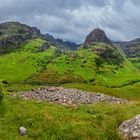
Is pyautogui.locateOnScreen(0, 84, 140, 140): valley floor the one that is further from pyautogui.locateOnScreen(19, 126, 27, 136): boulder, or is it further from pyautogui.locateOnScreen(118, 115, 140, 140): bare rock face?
pyautogui.locateOnScreen(118, 115, 140, 140): bare rock face

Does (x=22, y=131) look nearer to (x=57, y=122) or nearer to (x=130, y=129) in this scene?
(x=57, y=122)

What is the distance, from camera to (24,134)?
38469mm

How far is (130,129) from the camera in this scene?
1548 inches

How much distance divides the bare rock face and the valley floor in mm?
753

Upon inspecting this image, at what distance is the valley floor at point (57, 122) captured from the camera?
38469mm

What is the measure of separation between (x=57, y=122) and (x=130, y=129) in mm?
7720

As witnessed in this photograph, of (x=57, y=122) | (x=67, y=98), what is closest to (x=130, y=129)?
(x=57, y=122)

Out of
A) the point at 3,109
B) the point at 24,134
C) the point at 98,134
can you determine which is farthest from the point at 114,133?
the point at 3,109

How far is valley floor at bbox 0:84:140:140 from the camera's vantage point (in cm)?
3847

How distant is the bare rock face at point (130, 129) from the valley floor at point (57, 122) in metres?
0.75

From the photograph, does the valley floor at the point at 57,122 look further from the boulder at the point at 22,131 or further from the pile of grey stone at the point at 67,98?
the pile of grey stone at the point at 67,98

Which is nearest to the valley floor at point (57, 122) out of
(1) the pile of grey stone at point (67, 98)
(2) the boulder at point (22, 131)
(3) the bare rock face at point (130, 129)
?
(2) the boulder at point (22, 131)

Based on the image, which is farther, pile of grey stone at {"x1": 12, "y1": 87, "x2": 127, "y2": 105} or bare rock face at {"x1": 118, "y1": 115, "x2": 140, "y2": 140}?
pile of grey stone at {"x1": 12, "y1": 87, "x2": 127, "y2": 105}

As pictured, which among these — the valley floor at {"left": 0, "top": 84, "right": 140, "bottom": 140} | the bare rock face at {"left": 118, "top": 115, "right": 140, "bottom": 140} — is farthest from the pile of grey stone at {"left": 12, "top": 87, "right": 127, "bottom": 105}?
the bare rock face at {"left": 118, "top": 115, "right": 140, "bottom": 140}
